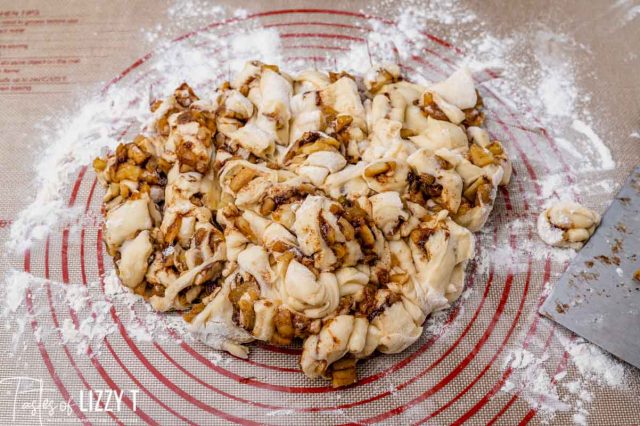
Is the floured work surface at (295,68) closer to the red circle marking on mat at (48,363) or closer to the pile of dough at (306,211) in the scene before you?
the red circle marking on mat at (48,363)

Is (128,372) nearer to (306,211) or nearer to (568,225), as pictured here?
(306,211)

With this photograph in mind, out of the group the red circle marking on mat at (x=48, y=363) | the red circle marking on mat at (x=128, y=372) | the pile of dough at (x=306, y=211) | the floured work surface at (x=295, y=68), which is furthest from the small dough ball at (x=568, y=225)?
the red circle marking on mat at (x=48, y=363)

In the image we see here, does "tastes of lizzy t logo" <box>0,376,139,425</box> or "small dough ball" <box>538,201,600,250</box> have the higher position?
"small dough ball" <box>538,201,600,250</box>

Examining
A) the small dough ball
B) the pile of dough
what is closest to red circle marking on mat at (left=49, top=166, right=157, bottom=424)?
the pile of dough

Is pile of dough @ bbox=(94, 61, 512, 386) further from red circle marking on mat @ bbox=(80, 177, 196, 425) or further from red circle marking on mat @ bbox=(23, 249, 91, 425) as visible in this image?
red circle marking on mat @ bbox=(23, 249, 91, 425)

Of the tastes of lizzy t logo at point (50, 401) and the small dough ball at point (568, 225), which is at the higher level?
the small dough ball at point (568, 225)

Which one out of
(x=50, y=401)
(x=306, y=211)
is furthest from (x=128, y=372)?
(x=306, y=211)
